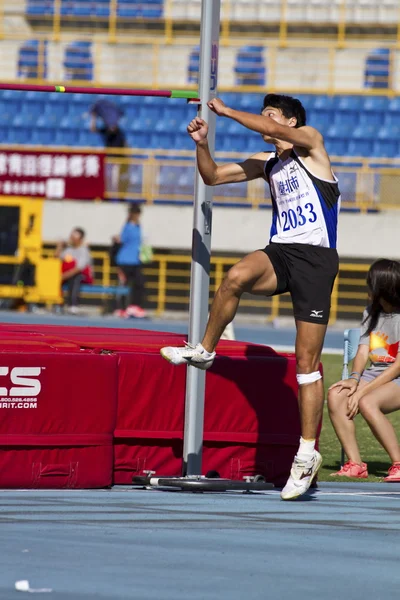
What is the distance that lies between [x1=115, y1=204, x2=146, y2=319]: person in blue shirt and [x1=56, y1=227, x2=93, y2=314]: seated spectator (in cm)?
60

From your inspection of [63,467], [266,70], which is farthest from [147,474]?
[266,70]

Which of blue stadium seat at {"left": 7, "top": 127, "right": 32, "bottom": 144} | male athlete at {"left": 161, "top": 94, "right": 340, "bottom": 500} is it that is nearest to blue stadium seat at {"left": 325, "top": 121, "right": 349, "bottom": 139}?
blue stadium seat at {"left": 7, "top": 127, "right": 32, "bottom": 144}

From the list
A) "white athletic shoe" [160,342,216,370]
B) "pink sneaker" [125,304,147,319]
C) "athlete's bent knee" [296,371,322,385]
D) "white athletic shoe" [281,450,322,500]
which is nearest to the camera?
"white athletic shoe" [281,450,322,500]

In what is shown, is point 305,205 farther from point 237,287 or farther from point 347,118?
point 347,118

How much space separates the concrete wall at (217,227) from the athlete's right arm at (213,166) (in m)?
14.7

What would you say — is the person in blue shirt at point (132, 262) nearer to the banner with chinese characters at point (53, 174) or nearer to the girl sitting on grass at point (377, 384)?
the banner with chinese characters at point (53, 174)

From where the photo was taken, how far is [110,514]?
15.2 feet

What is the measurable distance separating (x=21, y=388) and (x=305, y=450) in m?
1.24

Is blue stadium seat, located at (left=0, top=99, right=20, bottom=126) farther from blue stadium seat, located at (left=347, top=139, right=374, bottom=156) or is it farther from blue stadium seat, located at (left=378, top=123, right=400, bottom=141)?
blue stadium seat, located at (left=378, top=123, right=400, bottom=141)

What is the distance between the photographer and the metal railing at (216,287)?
845 inches

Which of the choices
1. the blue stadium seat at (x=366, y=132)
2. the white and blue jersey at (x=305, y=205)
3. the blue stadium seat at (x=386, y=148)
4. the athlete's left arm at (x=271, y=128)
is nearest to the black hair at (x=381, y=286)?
the white and blue jersey at (x=305, y=205)

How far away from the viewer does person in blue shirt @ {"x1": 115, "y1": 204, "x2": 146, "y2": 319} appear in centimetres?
2002

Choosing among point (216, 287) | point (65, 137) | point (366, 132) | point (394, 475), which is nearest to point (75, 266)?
point (216, 287)

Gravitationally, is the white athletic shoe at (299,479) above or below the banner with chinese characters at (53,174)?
below
